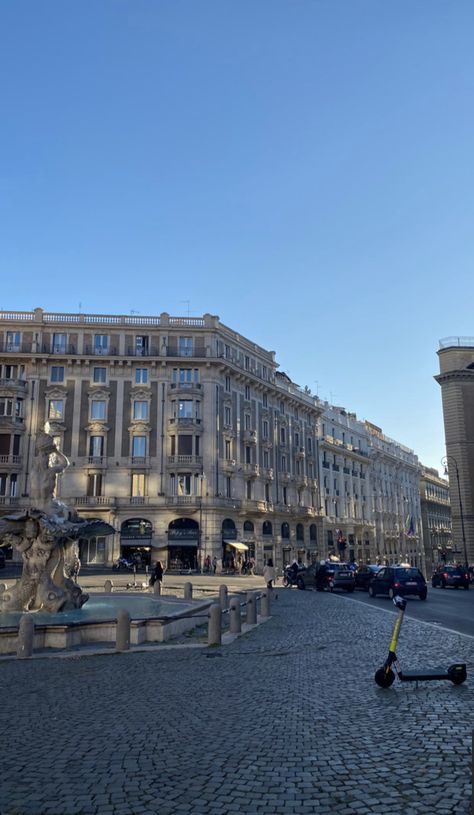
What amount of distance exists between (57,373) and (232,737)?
46106mm

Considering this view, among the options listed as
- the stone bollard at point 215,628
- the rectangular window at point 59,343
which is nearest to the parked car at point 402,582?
the stone bollard at point 215,628

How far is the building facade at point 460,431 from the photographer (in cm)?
5600

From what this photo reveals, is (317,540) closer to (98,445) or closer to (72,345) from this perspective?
(98,445)

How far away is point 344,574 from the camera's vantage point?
99.1ft

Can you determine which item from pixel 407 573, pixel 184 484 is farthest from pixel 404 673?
pixel 184 484

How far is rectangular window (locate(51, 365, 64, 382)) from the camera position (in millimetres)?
49562

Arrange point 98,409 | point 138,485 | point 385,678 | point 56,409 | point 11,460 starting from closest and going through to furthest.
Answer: point 385,678, point 11,460, point 138,485, point 56,409, point 98,409

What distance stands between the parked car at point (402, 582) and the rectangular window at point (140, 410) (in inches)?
1069

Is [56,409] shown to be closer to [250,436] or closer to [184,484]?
[184,484]

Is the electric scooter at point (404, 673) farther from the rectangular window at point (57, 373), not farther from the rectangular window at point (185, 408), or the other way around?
the rectangular window at point (57, 373)

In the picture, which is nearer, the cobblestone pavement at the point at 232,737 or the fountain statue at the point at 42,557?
the cobblestone pavement at the point at 232,737

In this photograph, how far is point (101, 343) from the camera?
50312 mm

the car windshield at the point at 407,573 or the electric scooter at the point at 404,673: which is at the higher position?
the car windshield at the point at 407,573

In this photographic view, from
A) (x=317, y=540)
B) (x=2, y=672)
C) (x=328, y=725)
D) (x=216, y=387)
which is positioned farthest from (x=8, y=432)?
(x=328, y=725)
